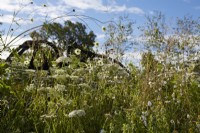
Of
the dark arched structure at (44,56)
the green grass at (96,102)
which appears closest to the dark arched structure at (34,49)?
the dark arched structure at (44,56)

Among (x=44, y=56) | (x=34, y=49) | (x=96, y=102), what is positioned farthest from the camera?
(x=34, y=49)

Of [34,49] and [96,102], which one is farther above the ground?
[34,49]

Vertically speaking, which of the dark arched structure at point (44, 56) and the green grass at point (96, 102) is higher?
the dark arched structure at point (44, 56)

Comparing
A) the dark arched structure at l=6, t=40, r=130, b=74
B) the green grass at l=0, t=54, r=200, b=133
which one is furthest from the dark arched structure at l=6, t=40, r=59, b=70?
the green grass at l=0, t=54, r=200, b=133

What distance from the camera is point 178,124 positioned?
4.80m

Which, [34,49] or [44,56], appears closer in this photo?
[44,56]

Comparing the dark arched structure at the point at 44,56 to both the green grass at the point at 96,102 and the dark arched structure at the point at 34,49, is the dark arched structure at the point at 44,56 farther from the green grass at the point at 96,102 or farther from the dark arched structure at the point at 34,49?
the green grass at the point at 96,102

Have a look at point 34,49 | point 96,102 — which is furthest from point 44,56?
point 96,102

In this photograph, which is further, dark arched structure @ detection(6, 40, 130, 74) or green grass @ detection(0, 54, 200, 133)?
dark arched structure @ detection(6, 40, 130, 74)

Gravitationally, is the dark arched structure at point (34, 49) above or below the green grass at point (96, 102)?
above

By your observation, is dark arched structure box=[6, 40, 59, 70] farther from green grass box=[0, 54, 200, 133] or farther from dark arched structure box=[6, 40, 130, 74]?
green grass box=[0, 54, 200, 133]

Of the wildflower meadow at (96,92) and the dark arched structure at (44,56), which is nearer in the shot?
the wildflower meadow at (96,92)

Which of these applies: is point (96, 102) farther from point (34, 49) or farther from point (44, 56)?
point (34, 49)

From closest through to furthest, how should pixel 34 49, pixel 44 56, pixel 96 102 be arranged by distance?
pixel 96 102 → pixel 44 56 → pixel 34 49
